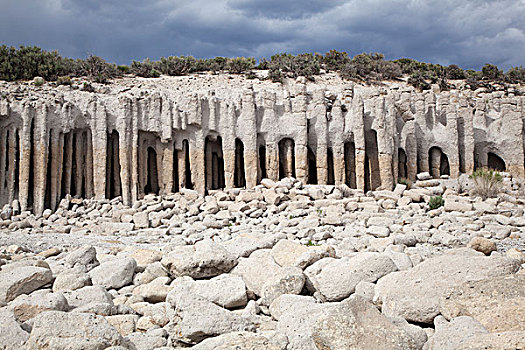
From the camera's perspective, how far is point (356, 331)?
15.5 feet

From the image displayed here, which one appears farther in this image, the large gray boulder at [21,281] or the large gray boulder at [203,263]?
the large gray boulder at [203,263]

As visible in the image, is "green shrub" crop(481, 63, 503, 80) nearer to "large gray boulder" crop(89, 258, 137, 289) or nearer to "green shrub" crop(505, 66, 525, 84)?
"green shrub" crop(505, 66, 525, 84)

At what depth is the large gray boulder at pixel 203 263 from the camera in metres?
7.84

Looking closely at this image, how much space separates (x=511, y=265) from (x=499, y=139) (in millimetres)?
20914

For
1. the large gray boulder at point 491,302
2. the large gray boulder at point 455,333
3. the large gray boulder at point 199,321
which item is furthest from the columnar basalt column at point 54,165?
the large gray boulder at point 455,333

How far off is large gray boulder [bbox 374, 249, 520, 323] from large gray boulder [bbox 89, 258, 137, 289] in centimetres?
494

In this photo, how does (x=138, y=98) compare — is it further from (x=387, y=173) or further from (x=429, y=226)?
(x=429, y=226)

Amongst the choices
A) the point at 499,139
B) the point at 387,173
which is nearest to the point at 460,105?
the point at 499,139

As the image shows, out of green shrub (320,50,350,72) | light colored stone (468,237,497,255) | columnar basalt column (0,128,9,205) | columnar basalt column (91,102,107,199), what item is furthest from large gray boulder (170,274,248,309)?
green shrub (320,50,350,72)

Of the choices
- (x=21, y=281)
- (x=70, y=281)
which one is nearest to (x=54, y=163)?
(x=70, y=281)

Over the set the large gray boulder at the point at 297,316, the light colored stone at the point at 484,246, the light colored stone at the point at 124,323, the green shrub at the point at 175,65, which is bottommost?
the light colored stone at the point at 124,323

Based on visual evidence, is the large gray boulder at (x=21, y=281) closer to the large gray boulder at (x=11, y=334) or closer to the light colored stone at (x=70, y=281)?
the light colored stone at (x=70, y=281)

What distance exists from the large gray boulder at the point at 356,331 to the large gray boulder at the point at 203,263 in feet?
10.6

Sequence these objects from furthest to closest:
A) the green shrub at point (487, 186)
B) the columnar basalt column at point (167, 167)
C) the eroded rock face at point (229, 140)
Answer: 1. the columnar basalt column at point (167, 167)
2. the eroded rock face at point (229, 140)
3. the green shrub at point (487, 186)
